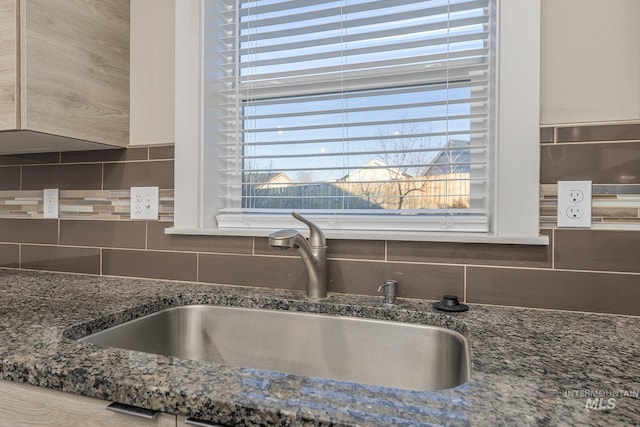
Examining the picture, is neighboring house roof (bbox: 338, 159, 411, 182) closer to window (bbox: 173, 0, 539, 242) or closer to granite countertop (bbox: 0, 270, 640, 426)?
window (bbox: 173, 0, 539, 242)

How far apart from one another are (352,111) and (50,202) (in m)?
1.19

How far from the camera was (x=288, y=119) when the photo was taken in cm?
137

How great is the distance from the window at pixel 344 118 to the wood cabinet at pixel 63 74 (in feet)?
0.81

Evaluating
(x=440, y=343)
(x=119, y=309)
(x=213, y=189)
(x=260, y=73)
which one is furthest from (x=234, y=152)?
(x=440, y=343)

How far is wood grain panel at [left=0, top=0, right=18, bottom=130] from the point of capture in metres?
1.09

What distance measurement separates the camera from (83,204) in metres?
1.50

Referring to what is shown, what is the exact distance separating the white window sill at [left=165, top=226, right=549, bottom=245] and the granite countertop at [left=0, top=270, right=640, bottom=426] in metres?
0.18

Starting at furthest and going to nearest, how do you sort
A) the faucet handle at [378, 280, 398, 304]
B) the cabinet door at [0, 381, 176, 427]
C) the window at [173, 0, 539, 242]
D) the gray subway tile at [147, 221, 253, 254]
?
the gray subway tile at [147, 221, 253, 254]
the window at [173, 0, 539, 242]
the faucet handle at [378, 280, 398, 304]
the cabinet door at [0, 381, 176, 427]

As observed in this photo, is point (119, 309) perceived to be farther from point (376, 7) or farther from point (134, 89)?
point (376, 7)

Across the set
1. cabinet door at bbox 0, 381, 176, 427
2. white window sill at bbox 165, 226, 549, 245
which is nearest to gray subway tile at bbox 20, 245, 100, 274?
white window sill at bbox 165, 226, 549, 245

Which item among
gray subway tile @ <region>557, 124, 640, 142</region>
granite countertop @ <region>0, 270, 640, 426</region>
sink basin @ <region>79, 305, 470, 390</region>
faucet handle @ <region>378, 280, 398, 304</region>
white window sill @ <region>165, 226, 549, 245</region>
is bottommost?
sink basin @ <region>79, 305, 470, 390</region>

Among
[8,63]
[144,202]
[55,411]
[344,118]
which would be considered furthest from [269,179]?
[55,411]

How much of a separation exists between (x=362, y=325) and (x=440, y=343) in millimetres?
191

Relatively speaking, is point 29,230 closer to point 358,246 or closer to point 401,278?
point 358,246
